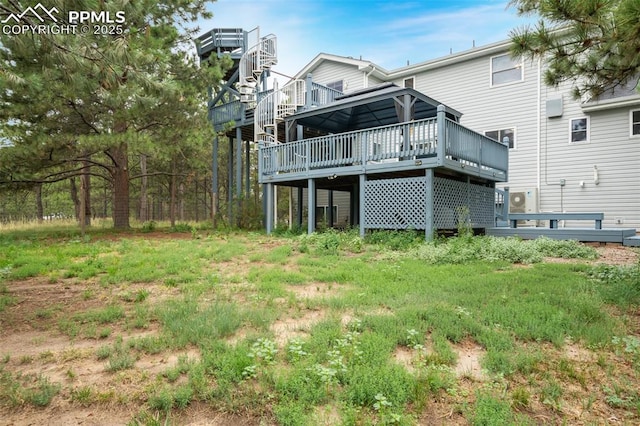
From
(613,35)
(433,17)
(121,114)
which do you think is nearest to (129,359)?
(613,35)

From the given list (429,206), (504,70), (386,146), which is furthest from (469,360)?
(504,70)

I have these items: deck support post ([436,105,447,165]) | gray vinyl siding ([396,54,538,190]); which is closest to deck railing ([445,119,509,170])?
deck support post ([436,105,447,165])

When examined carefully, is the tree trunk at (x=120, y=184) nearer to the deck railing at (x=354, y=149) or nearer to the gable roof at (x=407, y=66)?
the deck railing at (x=354, y=149)

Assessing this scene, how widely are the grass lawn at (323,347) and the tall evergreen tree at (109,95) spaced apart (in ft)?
9.71

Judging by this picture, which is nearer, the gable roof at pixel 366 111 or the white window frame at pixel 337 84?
the gable roof at pixel 366 111

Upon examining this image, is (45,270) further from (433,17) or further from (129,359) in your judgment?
(433,17)

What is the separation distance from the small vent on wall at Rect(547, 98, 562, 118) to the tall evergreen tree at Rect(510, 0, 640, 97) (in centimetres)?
788

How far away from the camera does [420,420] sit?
1.91 meters

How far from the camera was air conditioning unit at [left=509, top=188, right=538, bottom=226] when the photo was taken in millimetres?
11867

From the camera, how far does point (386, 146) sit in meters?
8.91

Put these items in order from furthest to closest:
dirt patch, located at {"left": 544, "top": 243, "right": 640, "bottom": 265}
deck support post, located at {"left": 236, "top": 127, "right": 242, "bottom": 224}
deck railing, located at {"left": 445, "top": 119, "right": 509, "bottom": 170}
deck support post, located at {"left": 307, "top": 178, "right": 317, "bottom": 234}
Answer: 1. deck support post, located at {"left": 236, "top": 127, "right": 242, "bottom": 224}
2. deck support post, located at {"left": 307, "top": 178, "right": 317, "bottom": 234}
3. deck railing, located at {"left": 445, "top": 119, "right": 509, "bottom": 170}
4. dirt patch, located at {"left": 544, "top": 243, "right": 640, "bottom": 265}

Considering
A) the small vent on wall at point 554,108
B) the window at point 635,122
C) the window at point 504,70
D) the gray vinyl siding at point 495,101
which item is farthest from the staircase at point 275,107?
the window at point 635,122

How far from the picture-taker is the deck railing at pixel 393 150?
8.24 metres

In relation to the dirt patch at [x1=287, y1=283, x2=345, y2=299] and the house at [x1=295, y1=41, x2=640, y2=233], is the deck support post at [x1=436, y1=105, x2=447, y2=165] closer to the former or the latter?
the house at [x1=295, y1=41, x2=640, y2=233]
